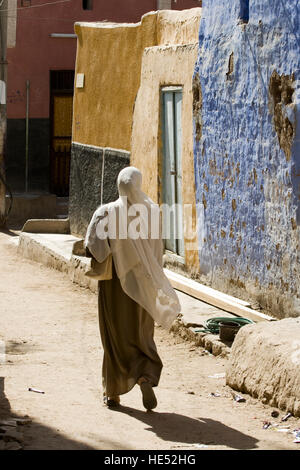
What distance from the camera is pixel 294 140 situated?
8242mm

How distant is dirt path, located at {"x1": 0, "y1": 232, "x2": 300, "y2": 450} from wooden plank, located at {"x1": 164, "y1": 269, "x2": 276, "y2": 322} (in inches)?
22.9

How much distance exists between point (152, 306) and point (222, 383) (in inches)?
49.1

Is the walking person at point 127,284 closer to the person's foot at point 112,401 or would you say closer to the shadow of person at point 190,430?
the person's foot at point 112,401

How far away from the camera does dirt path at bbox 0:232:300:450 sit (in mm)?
5844

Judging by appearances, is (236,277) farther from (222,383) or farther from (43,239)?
(43,239)

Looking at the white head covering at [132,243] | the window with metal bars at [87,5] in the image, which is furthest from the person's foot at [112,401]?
the window with metal bars at [87,5]

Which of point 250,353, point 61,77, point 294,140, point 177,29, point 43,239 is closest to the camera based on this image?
point 250,353

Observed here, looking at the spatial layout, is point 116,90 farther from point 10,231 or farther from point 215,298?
point 215,298

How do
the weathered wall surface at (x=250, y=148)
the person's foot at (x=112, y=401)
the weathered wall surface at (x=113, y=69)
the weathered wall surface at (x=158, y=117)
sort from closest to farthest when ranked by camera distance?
the person's foot at (x=112, y=401), the weathered wall surface at (x=250, y=148), the weathered wall surface at (x=158, y=117), the weathered wall surface at (x=113, y=69)

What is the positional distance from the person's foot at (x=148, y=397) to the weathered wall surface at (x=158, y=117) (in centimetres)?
430

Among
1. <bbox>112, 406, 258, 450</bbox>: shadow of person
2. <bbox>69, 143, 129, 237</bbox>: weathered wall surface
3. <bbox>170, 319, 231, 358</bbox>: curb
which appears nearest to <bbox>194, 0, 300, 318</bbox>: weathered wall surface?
<bbox>170, 319, 231, 358</bbox>: curb

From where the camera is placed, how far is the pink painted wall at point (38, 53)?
760 inches

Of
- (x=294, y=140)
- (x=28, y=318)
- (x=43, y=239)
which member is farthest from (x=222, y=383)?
(x=43, y=239)

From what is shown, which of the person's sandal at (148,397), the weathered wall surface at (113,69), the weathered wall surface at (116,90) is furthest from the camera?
the weathered wall surface at (113,69)
